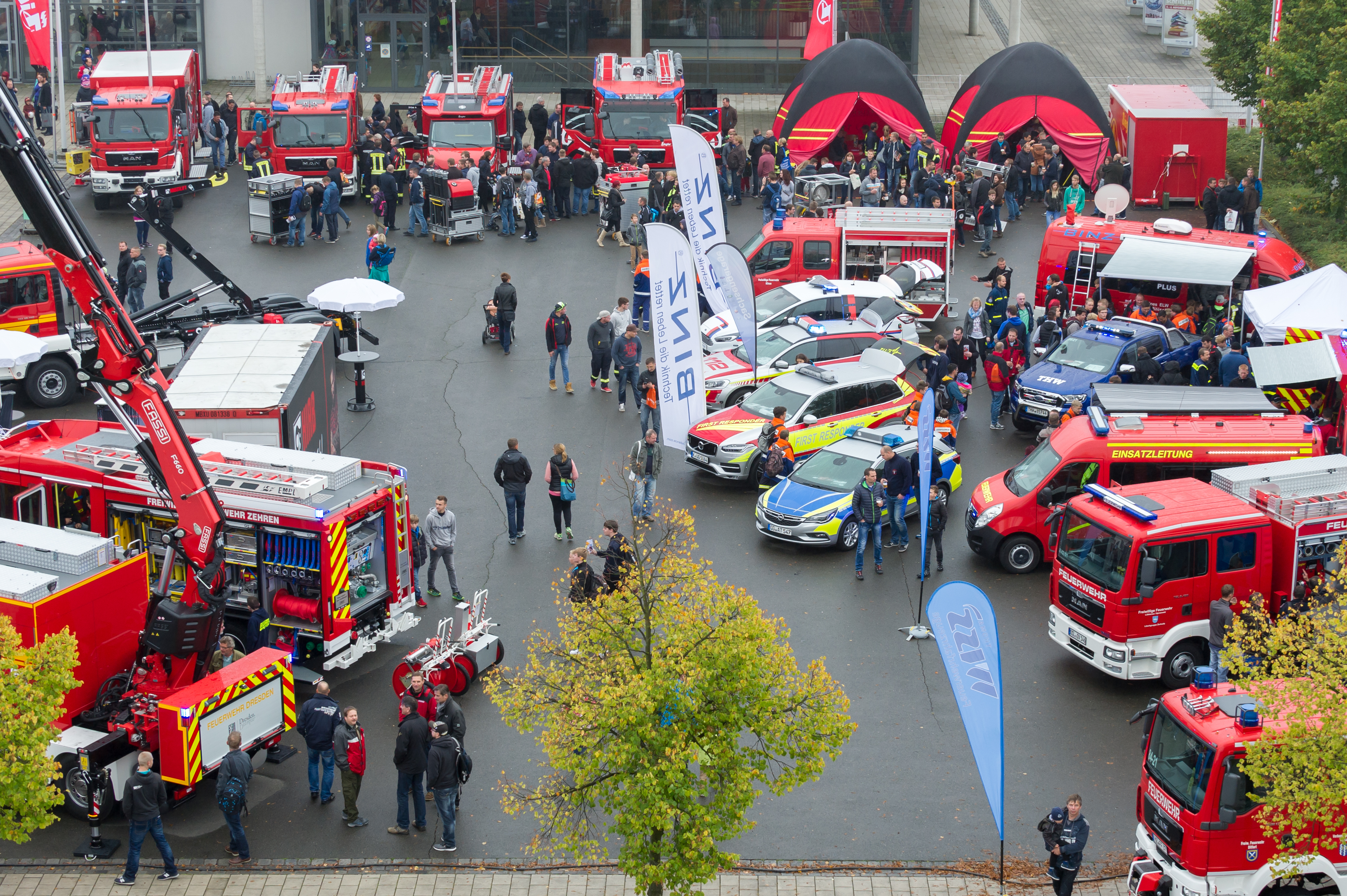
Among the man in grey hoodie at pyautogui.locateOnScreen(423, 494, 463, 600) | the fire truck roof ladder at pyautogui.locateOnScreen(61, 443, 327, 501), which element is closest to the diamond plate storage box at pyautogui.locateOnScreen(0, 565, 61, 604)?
the fire truck roof ladder at pyautogui.locateOnScreen(61, 443, 327, 501)

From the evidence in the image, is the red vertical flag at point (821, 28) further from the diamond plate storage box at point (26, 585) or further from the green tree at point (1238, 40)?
the diamond plate storage box at point (26, 585)

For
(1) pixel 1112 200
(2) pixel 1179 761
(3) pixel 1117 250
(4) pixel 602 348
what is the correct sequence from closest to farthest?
(2) pixel 1179 761, (4) pixel 602 348, (3) pixel 1117 250, (1) pixel 1112 200

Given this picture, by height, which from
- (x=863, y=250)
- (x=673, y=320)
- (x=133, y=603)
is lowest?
(x=133, y=603)

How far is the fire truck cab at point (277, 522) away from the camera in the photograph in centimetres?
1673

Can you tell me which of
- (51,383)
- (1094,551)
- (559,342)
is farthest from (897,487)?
(51,383)

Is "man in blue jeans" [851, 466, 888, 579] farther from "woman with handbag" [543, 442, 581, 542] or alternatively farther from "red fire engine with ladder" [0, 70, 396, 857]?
"red fire engine with ladder" [0, 70, 396, 857]

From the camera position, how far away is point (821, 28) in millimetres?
41719

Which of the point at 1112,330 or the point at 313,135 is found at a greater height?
the point at 313,135

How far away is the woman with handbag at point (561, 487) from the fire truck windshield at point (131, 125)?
20108mm

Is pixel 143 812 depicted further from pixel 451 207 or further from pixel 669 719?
pixel 451 207

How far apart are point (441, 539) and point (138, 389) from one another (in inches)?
176

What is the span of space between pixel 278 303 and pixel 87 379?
11.8 meters

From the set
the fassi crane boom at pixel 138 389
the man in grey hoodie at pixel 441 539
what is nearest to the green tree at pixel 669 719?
the fassi crane boom at pixel 138 389

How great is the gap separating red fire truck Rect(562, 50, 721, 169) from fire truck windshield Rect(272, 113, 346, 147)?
5.64 m
